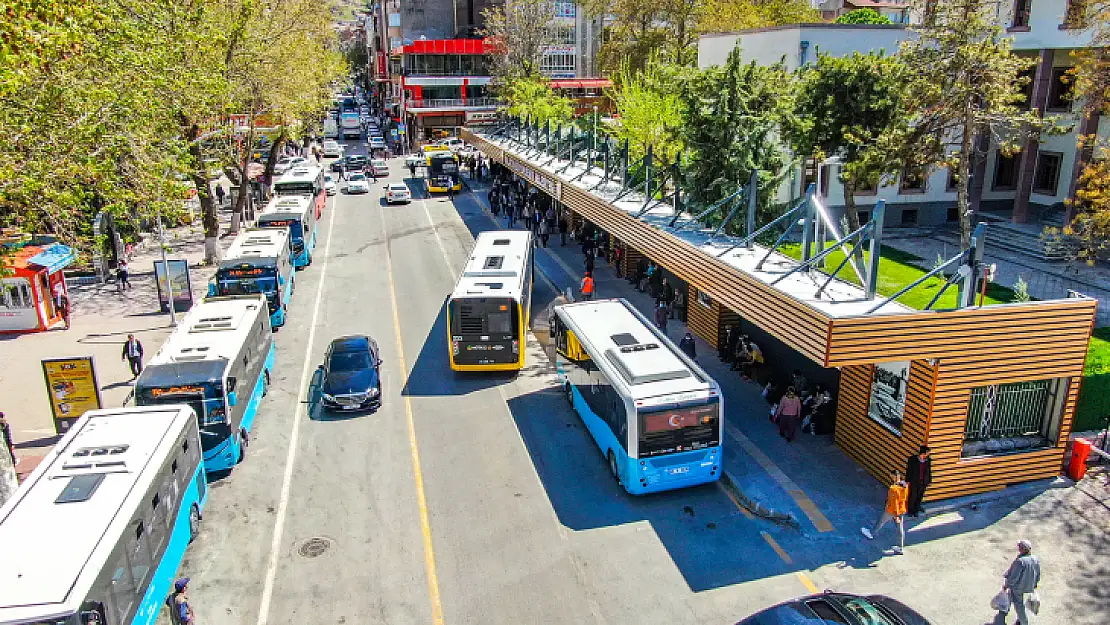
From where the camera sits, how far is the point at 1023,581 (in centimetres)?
1143

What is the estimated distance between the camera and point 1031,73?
115 feet

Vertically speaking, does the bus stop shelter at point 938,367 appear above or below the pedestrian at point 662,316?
above

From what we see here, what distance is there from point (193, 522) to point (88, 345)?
14.1 meters

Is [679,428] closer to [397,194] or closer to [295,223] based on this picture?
[295,223]

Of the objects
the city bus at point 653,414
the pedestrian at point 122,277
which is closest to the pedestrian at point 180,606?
the city bus at point 653,414

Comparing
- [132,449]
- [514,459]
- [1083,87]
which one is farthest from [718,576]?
[1083,87]

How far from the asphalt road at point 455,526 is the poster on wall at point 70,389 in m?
3.91

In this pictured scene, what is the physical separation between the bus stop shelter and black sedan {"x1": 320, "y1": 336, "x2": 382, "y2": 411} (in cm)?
925

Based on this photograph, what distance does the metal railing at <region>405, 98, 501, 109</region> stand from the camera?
8869 cm

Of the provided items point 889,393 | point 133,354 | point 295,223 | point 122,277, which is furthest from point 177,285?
point 889,393

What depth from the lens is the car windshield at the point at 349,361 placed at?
68.2 feet

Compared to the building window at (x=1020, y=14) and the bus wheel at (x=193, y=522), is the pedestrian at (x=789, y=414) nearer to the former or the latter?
the bus wheel at (x=193, y=522)

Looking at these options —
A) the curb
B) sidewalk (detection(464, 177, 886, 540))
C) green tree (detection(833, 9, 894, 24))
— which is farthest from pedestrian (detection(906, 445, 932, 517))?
green tree (detection(833, 9, 894, 24))

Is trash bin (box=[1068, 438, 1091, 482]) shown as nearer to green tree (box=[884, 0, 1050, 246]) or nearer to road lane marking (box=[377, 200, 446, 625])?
green tree (box=[884, 0, 1050, 246])
